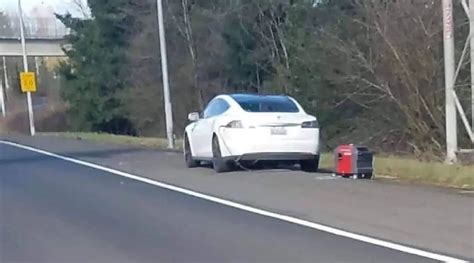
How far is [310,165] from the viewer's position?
19641 mm

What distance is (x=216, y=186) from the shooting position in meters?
17.1

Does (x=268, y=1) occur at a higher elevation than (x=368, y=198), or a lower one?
higher

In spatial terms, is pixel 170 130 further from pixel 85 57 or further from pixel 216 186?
pixel 85 57

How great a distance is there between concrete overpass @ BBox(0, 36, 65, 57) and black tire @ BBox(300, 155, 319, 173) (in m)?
51.3

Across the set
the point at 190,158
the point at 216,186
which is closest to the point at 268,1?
the point at 190,158

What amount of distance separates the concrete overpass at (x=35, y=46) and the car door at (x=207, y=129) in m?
49.3

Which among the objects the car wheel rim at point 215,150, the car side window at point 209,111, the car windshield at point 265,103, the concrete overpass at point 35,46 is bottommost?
the car wheel rim at point 215,150

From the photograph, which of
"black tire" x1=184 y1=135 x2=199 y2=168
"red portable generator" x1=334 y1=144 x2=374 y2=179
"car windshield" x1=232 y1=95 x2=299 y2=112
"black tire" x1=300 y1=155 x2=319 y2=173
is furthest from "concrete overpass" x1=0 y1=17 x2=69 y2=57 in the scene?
"red portable generator" x1=334 y1=144 x2=374 y2=179

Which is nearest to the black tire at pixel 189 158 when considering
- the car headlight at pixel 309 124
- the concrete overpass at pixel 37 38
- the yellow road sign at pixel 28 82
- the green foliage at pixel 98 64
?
the car headlight at pixel 309 124

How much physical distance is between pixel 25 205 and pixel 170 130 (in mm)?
17816

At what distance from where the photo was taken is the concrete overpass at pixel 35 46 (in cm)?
6906

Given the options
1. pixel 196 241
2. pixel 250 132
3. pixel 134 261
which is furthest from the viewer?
pixel 250 132

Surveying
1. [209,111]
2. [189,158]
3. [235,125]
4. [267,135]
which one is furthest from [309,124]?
[189,158]

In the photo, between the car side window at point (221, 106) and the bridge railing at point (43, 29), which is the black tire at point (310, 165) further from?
the bridge railing at point (43, 29)
